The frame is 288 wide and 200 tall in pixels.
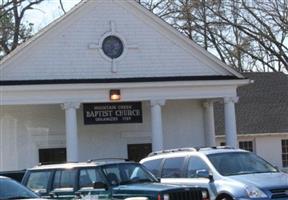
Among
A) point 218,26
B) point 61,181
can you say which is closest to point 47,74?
point 61,181

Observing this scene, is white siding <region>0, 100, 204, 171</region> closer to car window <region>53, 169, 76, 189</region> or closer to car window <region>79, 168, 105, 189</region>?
car window <region>53, 169, 76, 189</region>

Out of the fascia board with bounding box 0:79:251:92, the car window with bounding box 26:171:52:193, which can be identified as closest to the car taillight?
the car window with bounding box 26:171:52:193

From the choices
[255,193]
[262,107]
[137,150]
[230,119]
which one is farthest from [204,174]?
[262,107]

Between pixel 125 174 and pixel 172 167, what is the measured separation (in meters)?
2.49

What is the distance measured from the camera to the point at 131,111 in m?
28.1

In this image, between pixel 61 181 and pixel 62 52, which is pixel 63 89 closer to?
pixel 62 52

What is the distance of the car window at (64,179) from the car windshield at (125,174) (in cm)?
78

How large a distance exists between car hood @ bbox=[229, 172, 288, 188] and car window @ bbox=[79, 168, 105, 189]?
110 inches

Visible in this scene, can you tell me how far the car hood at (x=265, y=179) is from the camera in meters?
14.8

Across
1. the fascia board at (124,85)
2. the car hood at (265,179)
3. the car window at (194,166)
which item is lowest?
the car hood at (265,179)

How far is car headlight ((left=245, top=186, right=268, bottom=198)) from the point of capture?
1456 centimetres

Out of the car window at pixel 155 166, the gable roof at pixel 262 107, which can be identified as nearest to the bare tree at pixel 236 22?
the gable roof at pixel 262 107

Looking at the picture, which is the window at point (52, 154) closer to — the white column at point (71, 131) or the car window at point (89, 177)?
the white column at point (71, 131)

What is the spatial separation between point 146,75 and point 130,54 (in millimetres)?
1000
